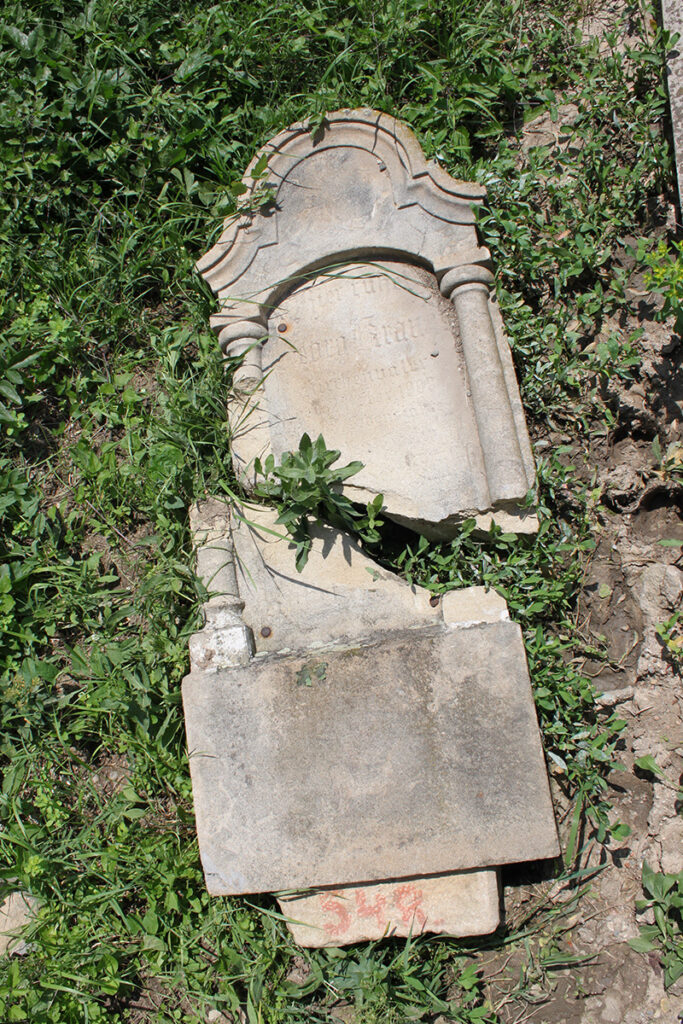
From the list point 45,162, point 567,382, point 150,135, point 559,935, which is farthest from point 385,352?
point 559,935

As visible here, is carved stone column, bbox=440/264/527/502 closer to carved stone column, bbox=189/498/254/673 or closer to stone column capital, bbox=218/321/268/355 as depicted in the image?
stone column capital, bbox=218/321/268/355

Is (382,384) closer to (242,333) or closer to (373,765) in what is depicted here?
(242,333)

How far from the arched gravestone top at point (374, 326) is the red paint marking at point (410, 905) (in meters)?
1.12

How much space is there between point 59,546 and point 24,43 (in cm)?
208

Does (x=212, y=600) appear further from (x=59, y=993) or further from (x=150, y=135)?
(x=150, y=135)

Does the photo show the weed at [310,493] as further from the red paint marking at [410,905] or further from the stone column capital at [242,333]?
the red paint marking at [410,905]

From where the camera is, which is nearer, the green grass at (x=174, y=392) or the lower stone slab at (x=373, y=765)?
the lower stone slab at (x=373, y=765)

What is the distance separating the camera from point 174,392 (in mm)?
3070

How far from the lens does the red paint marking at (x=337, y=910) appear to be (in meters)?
2.39

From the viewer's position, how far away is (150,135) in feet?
10.8

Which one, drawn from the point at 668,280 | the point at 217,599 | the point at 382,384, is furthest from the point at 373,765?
the point at 668,280

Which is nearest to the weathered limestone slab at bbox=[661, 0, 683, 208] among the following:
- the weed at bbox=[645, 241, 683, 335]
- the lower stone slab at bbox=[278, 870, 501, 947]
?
the weed at bbox=[645, 241, 683, 335]

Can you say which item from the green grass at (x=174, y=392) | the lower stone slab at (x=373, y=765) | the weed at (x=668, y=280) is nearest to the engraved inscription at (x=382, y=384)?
the green grass at (x=174, y=392)

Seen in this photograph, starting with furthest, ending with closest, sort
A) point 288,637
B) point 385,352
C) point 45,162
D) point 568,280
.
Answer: point 45,162
point 568,280
point 385,352
point 288,637
